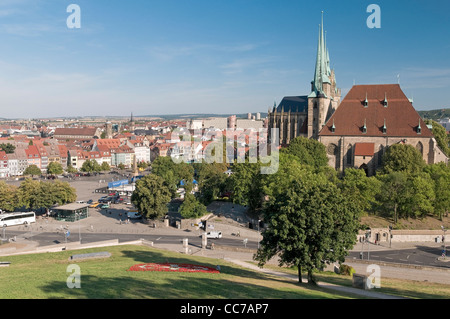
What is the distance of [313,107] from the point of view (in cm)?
7850

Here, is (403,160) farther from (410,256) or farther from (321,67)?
(321,67)

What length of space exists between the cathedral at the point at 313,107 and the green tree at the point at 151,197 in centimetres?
3699

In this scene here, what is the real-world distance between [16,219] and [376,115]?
5584 centimetres

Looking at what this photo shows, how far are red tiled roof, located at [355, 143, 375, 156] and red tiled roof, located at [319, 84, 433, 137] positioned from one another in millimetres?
1831

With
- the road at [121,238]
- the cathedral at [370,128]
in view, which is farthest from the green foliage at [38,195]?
the cathedral at [370,128]

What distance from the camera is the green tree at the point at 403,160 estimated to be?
2328 inches

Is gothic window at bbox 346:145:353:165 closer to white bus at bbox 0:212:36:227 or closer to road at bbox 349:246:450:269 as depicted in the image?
road at bbox 349:246:450:269

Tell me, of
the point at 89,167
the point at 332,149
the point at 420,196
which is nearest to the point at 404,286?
the point at 420,196

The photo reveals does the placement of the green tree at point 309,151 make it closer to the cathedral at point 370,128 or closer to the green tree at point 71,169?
the cathedral at point 370,128
